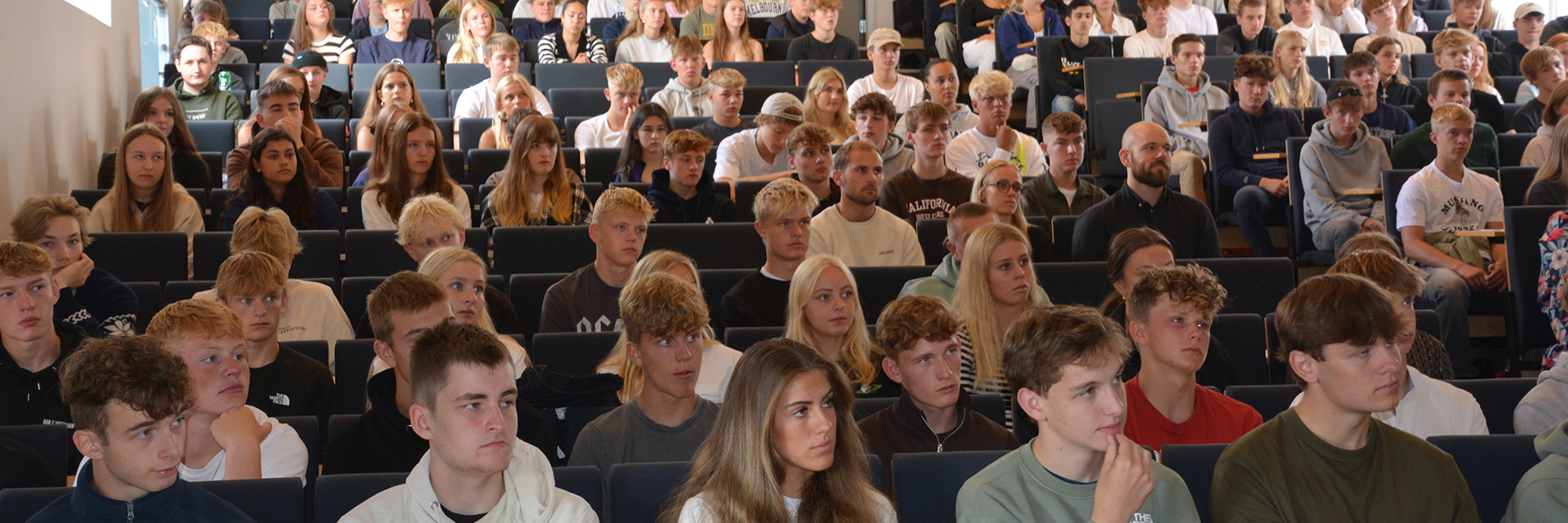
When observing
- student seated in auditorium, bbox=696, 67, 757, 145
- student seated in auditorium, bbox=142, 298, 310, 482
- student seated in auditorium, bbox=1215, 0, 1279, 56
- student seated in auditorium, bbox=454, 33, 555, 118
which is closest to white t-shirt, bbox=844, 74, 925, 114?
student seated in auditorium, bbox=696, 67, 757, 145

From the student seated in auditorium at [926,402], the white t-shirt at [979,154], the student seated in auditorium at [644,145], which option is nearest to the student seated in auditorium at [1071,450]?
the student seated in auditorium at [926,402]

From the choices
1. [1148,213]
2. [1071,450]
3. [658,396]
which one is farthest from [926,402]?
[1148,213]

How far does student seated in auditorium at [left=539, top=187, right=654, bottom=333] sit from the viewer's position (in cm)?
390

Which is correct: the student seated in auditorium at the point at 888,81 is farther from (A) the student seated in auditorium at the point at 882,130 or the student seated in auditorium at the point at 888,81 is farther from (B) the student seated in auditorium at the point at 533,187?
(B) the student seated in auditorium at the point at 533,187

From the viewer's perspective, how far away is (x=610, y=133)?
657 centimetres

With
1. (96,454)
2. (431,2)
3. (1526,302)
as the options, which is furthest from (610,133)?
(96,454)

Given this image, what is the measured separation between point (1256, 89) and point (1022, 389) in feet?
14.5

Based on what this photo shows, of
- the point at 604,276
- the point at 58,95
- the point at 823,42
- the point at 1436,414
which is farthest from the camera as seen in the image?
the point at 823,42

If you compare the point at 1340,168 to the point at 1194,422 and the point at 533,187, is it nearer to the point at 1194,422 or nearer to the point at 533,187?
the point at 1194,422

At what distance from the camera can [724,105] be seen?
6410 mm

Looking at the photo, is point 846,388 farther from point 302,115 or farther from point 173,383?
point 302,115

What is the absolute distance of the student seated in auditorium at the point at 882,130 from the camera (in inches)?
231

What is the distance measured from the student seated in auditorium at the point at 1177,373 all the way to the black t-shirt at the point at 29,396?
2.56m

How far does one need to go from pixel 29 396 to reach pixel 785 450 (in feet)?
6.99
